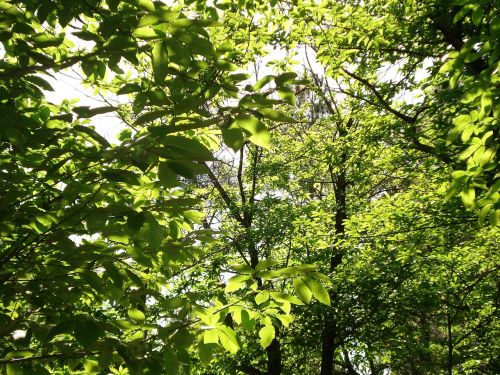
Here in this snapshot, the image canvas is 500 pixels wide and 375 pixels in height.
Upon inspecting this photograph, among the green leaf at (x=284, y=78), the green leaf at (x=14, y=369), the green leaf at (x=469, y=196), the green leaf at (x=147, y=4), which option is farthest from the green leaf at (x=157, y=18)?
the green leaf at (x=469, y=196)

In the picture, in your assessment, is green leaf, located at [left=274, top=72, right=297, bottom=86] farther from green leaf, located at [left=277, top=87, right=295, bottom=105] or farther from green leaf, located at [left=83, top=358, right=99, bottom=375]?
green leaf, located at [left=83, top=358, right=99, bottom=375]

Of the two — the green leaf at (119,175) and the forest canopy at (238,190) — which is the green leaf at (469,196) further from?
the green leaf at (119,175)

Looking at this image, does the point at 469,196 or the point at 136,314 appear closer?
the point at 136,314

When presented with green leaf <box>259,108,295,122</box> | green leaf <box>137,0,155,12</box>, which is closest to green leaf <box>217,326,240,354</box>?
green leaf <box>259,108,295,122</box>

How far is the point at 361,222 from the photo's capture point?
8836mm

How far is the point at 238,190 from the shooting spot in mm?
14273

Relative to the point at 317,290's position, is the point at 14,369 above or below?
below

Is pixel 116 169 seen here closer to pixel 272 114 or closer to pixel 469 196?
pixel 272 114

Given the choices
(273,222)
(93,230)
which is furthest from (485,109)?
(273,222)

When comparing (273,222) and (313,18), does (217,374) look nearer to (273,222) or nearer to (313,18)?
(273,222)

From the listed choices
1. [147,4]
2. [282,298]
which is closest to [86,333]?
[282,298]

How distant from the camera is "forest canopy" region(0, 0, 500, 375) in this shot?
1683 mm

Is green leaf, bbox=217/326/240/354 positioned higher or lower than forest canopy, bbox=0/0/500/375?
lower

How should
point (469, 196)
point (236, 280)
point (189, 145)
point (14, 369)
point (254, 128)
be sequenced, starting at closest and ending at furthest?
point (189, 145) < point (254, 128) < point (236, 280) < point (14, 369) < point (469, 196)
